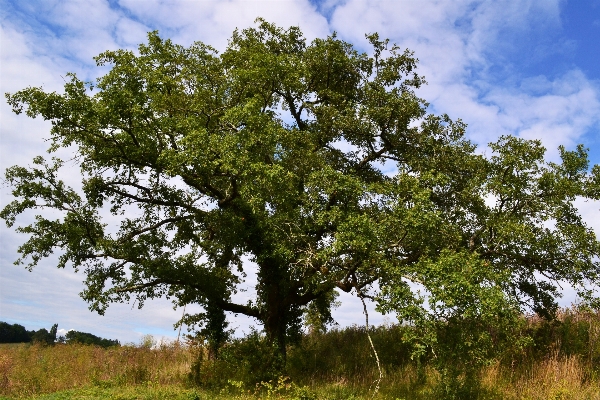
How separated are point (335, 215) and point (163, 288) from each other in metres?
7.30

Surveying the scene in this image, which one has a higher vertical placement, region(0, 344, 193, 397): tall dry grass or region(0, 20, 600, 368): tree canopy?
region(0, 20, 600, 368): tree canopy

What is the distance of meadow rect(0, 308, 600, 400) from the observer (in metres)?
12.2

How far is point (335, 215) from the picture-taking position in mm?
12242

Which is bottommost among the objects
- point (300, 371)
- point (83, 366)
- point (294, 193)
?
point (300, 371)

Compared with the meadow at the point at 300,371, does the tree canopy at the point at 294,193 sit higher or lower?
higher

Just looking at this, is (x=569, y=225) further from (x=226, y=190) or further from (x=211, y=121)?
(x=211, y=121)

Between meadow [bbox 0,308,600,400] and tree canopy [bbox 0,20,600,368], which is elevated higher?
tree canopy [bbox 0,20,600,368]

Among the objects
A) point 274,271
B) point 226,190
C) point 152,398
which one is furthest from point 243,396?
point 226,190

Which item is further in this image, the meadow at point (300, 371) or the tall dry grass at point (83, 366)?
the tall dry grass at point (83, 366)

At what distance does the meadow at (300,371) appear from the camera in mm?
12188

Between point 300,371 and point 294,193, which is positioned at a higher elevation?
point 294,193

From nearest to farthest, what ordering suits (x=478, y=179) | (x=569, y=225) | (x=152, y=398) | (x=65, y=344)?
(x=152, y=398) < (x=569, y=225) < (x=478, y=179) < (x=65, y=344)

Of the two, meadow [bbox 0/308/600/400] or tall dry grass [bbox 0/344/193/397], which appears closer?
meadow [bbox 0/308/600/400]

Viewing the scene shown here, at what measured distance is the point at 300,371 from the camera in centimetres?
1634
